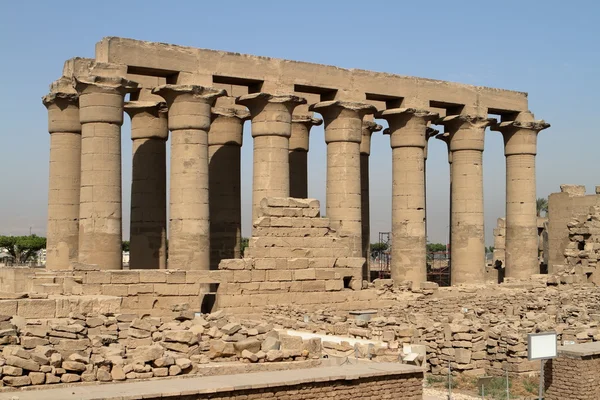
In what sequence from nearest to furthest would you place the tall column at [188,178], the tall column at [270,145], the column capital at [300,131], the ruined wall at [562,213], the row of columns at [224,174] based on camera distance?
the row of columns at [224,174] < the tall column at [188,178] < the tall column at [270,145] < the column capital at [300,131] < the ruined wall at [562,213]

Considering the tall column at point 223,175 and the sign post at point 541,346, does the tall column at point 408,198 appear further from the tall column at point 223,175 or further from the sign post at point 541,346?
the sign post at point 541,346

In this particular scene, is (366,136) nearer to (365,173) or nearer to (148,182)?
(365,173)

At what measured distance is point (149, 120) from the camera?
113 feet

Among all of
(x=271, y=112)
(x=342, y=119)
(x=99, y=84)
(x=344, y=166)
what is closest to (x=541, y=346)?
(x=99, y=84)

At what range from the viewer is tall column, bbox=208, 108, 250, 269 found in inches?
1428

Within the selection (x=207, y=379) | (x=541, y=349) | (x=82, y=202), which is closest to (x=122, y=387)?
(x=207, y=379)

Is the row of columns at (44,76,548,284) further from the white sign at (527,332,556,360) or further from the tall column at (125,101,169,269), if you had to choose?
the white sign at (527,332,556,360)

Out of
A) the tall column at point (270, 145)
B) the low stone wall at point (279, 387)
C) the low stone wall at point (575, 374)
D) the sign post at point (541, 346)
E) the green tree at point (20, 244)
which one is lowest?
the low stone wall at point (575, 374)

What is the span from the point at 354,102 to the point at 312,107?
1473 mm

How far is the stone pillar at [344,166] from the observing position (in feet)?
114

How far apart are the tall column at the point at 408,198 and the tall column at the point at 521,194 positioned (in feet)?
16.9

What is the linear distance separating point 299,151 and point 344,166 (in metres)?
4.61

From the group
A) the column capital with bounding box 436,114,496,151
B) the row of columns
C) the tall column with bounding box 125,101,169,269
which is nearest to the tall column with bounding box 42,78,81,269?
the row of columns

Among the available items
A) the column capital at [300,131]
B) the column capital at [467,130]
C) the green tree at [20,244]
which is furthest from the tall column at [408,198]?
the green tree at [20,244]
